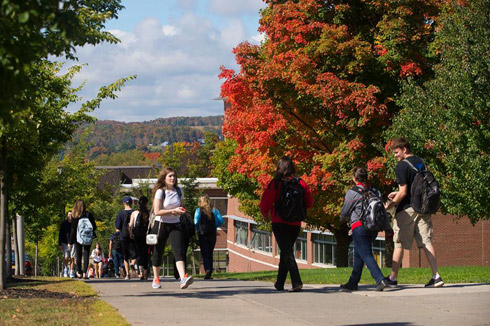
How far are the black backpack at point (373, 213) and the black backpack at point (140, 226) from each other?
7.13m

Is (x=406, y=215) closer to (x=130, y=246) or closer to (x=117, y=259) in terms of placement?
(x=130, y=246)

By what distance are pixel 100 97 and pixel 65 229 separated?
10.7 feet

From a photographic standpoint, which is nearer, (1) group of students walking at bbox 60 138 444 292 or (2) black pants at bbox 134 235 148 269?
(1) group of students walking at bbox 60 138 444 292

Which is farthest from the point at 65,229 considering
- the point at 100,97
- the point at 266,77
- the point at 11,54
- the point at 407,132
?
the point at 11,54

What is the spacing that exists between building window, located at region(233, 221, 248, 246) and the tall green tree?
155 ft

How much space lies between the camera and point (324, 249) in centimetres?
4666

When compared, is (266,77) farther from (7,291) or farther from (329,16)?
(7,291)

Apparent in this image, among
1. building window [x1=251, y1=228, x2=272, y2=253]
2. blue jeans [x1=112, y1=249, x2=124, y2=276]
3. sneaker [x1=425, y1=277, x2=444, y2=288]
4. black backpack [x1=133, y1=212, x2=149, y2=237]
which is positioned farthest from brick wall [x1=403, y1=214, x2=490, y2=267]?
sneaker [x1=425, y1=277, x2=444, y2=288]

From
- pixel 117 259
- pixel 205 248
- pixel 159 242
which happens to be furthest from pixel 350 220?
pixel 117 259

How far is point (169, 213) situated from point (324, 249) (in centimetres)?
3571

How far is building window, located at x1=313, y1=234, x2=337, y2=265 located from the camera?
45219mm

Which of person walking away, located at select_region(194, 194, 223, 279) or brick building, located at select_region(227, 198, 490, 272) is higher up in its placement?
person walking away, located at select_region(194, 194, 223, 279)

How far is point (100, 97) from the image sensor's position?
62.4 ft

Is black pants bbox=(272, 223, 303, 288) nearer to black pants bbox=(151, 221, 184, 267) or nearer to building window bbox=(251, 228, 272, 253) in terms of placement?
black pants bbox=(151, 221, 184, 267)
